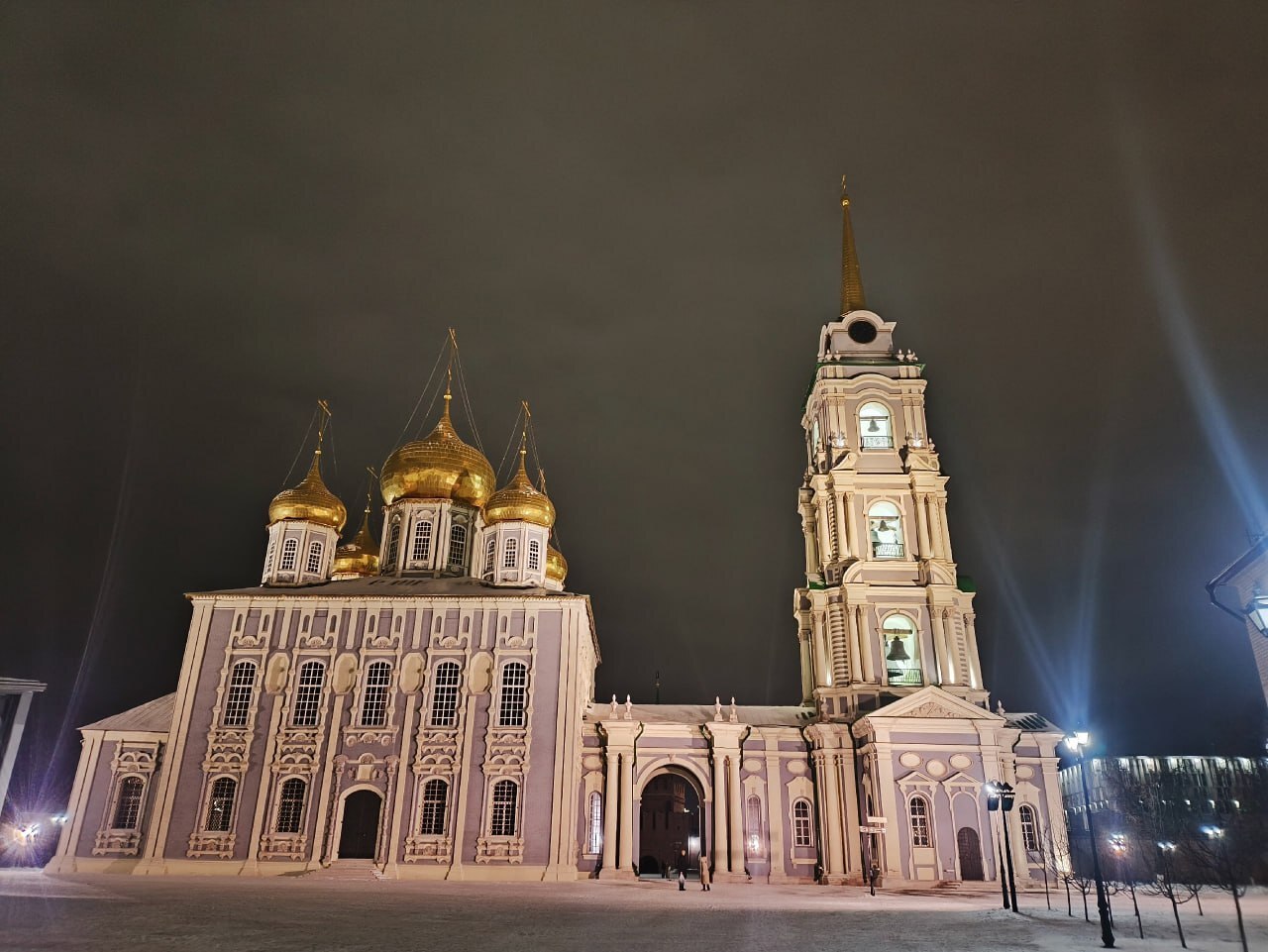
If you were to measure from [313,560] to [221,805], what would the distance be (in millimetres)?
11100

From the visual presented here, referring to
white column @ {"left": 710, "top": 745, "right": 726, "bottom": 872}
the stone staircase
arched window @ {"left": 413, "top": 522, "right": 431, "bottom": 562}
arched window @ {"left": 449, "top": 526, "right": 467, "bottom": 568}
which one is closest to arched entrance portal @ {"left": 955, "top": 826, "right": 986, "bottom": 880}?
white column @ {"left": 710, "top": 745, "right": 726, "bottom": 872}

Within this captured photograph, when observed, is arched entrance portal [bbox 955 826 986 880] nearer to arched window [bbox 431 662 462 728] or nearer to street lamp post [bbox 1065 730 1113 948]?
street lamp post [bbox 1065 730 1113 948]

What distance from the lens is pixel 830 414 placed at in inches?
1567

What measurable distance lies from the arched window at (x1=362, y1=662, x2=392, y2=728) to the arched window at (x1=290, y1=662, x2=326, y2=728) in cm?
167

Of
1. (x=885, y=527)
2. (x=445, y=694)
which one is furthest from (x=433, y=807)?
(x=885, y=527)

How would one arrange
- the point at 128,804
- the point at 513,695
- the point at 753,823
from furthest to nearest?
1. the point at 753,823
2. the point at 513,695
3. the point at 128,804

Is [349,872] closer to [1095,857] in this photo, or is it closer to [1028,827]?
[1095,857]

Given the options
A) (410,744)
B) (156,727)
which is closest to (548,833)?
(410,744)

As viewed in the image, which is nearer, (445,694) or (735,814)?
(445,694)

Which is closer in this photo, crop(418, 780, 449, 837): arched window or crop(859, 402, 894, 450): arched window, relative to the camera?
crop(418, 780, 449, 837): arched window

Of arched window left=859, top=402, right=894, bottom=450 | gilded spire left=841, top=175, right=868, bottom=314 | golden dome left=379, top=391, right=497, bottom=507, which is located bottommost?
golden dome left=379, top=391, right=497, bottom=507

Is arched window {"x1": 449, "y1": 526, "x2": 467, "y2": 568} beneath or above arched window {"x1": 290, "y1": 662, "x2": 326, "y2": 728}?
above

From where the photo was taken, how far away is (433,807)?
31109 millimetres

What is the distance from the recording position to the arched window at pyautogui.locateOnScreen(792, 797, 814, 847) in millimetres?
33656
